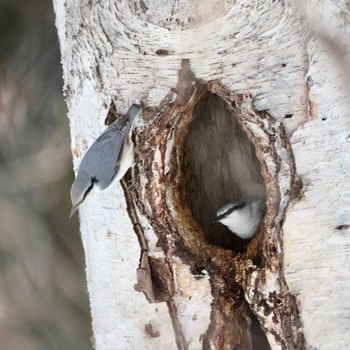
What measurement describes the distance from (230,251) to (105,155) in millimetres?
266

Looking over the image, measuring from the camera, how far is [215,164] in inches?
44.3

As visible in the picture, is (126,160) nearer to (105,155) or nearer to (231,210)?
(105,155)

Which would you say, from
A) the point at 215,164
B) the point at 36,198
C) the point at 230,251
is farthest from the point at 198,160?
the point at 36,198

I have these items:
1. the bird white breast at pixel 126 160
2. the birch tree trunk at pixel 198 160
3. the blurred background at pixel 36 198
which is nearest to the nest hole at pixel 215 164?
the birch tree trunk at pixel 198 160

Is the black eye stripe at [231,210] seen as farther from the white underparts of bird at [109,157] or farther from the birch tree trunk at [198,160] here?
the white underparts of bird at [109,157]

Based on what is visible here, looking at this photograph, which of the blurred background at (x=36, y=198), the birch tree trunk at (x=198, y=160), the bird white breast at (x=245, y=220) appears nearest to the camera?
the birch tree trunk at (x=198, y=160)

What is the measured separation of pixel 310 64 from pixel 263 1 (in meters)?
0.11

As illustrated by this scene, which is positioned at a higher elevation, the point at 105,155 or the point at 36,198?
the point at 105,155

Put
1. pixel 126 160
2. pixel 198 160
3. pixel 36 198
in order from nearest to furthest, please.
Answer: pixel 126 160, pixel 198 160, pixel 36 198

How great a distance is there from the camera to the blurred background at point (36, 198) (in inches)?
66.7

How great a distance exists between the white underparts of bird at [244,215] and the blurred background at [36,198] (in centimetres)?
74

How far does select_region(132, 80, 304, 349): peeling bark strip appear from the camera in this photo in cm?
90

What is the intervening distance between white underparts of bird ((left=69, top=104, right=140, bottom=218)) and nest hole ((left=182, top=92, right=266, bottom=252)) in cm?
15

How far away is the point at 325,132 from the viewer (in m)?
0.86
